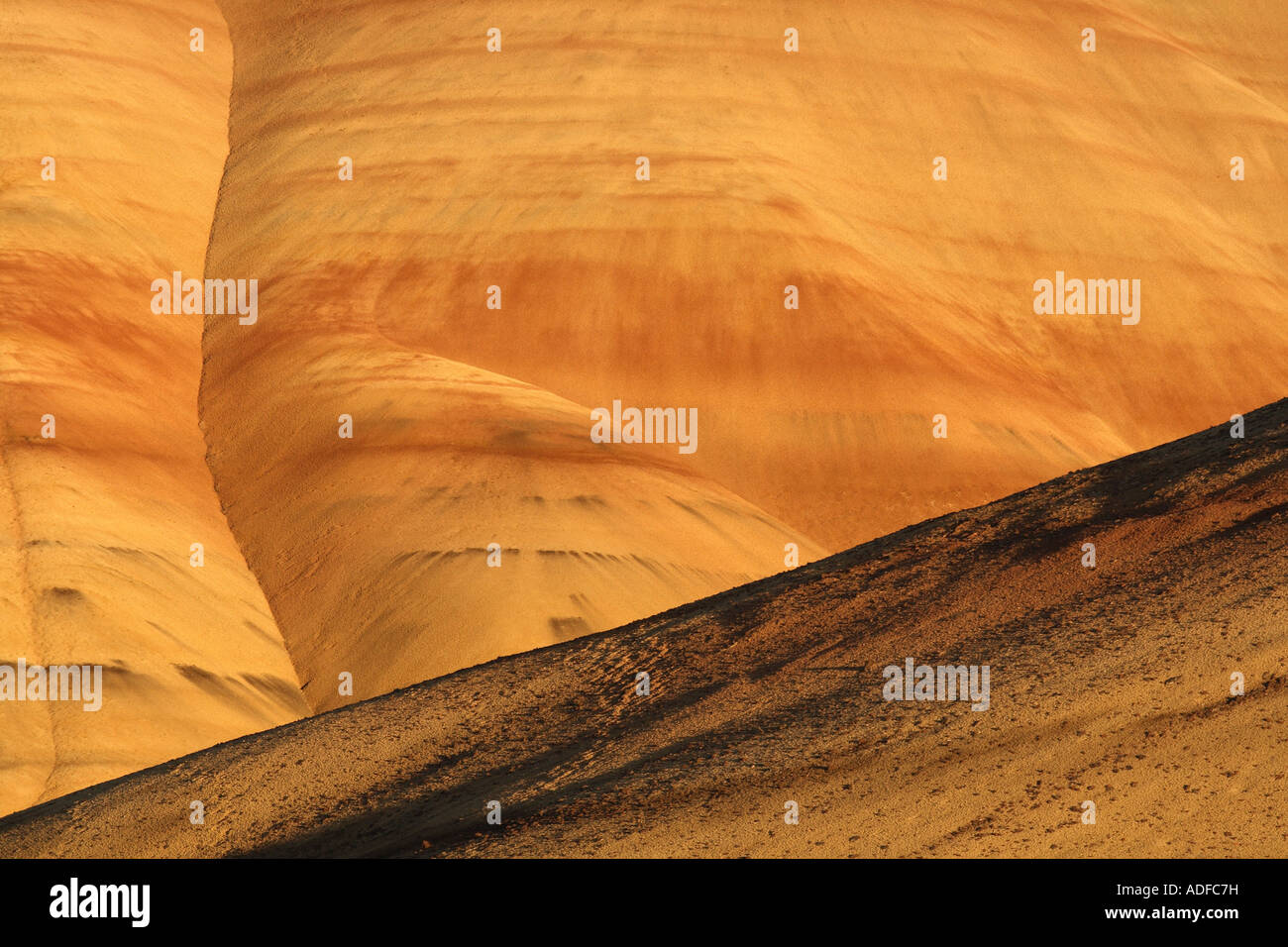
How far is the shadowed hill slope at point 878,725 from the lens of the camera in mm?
13867

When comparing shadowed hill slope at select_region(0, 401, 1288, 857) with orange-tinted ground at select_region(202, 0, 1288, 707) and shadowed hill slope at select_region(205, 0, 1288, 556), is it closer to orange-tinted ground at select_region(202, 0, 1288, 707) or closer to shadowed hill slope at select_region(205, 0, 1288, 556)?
orange-tinted ground at select_region(202, 0, 1288, 707)

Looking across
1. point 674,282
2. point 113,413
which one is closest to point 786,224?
point 674,282

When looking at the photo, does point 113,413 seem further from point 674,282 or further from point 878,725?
point 878,725

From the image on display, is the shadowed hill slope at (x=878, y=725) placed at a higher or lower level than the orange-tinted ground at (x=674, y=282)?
lower

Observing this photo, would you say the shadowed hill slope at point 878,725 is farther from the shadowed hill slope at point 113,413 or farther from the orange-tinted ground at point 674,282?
the orange-tinted ground at point 674,282

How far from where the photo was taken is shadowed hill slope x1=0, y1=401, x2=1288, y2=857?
13867 millimetres

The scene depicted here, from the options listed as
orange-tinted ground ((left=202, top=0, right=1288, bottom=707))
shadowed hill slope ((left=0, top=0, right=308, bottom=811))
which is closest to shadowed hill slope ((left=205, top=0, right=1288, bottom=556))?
orange-tinted ground ((left=202, top=0, right=1288, bottom=707))

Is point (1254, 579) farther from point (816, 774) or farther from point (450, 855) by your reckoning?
point (450, 855)

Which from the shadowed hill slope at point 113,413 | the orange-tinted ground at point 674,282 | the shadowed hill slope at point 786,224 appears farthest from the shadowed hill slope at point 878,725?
the shadowed hill slope at point 786,224

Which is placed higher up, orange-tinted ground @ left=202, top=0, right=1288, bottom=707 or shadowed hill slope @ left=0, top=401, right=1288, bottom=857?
orange-tinted ground @ left=202, top=0, right=1288, bottom=707

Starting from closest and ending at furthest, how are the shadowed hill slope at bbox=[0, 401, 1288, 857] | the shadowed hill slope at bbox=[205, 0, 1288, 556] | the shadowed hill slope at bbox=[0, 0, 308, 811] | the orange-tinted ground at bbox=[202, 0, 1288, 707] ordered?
the shadowed hill slope at bbox=[0, 401, 1288, 857], the shadowed hill slope at bbox=[0, 0, 308, 811], the orange-tinted ground at bbox=[202, 0, 1288, 707], the shadowed hill slope at bbox=[205, 0, 1288, 556]

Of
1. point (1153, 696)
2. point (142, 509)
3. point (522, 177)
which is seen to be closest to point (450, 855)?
point (1153, 696)

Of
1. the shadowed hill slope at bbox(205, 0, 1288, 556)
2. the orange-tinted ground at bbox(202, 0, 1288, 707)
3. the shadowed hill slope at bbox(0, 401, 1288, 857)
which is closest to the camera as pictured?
the shadowed hill slope at bbox(0, 401, 1288, 857)

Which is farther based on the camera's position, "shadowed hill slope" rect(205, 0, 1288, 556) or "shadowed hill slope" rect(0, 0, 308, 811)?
"shadowed hill slope" rect(205, 0, 1288, 556)
